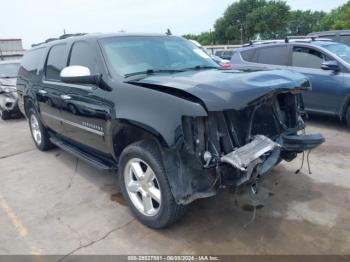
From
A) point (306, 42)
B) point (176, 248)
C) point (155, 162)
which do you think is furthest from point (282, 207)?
point (306, 42)

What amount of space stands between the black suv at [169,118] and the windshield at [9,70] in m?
6.35

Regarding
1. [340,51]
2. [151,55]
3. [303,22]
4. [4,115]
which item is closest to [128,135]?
[151,55]

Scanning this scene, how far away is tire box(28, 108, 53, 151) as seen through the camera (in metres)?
5.89

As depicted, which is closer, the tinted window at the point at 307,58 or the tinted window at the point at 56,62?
the tinted window at the point at 56,62

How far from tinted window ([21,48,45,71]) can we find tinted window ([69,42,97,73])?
1447mm

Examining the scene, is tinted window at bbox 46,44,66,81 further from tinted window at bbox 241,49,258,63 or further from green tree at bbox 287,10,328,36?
green tree at bbox 287,10,328,36

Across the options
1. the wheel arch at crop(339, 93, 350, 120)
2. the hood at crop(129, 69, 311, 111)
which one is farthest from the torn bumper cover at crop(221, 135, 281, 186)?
the wheel arch at crop(339, 93, 350, 120)

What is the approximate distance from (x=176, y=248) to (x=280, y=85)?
1772 mm

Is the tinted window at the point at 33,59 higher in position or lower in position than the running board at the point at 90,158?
higher

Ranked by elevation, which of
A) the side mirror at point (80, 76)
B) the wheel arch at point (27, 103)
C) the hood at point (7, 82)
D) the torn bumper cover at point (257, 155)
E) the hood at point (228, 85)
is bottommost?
the torn bumper cover at point (257, 155)

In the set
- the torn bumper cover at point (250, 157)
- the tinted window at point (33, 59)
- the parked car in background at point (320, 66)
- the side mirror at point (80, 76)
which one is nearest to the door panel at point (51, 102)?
the tinted window at point (33, 59)

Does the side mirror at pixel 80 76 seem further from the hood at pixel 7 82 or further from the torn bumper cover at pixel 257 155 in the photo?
the hood at pixel 7 82

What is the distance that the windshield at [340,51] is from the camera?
6787mm

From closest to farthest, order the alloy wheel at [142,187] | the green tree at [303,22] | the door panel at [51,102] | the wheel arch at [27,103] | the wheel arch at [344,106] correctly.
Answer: the alloy wheel at [142,187] < the door panel at [51,102] < the wheel arch at [27,103] < the wheel arch at [344,106] < the green tree at [303,22]
